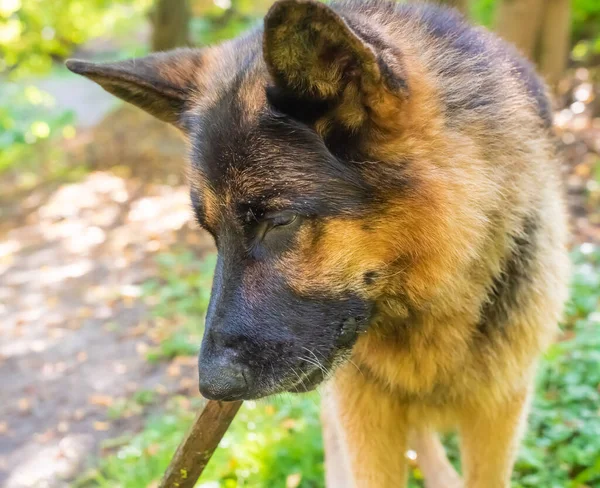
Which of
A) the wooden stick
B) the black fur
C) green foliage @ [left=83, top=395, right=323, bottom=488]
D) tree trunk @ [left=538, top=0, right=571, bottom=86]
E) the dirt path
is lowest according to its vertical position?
the dirt path

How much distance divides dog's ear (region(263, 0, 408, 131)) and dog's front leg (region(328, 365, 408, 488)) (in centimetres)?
128

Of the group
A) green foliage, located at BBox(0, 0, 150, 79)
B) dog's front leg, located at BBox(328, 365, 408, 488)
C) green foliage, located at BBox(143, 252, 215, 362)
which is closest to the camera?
dog's front leg, located at BBox(328, 365, 408, 488)

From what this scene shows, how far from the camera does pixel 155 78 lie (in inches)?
100

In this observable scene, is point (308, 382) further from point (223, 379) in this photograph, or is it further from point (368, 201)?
point (368, 201)

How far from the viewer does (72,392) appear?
17.5 ft

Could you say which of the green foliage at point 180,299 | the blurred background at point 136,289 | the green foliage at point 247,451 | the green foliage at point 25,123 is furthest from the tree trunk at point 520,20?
the green foliage at point 25,123

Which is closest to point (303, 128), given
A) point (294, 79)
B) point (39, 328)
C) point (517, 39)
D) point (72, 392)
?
point (294, 79)

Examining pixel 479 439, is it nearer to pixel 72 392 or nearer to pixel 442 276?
pixel 442 276

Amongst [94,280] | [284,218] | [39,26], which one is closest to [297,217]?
[284,218]

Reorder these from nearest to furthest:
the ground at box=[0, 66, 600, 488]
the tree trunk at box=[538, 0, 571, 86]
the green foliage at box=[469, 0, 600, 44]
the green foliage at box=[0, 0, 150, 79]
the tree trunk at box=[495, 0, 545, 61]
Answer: the ground at box=[0, 66, 600, 488] → the tree trunk at box=[495, 0, 545, 61] → the tree trunk at box=[538, 0, 571, 86] → the green foliage at box=[469, 0, 600, 44] → the green foliage at box=[0, 0, 150, 79]

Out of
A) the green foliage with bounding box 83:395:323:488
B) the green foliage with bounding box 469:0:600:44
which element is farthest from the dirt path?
the green foliage with bounding box 469:0:600:44

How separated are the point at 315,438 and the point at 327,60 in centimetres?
280

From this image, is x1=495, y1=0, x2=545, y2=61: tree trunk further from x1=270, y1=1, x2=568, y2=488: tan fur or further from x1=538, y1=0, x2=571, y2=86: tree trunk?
x1=270, y1=1, x2=568, y2=488: tan fur

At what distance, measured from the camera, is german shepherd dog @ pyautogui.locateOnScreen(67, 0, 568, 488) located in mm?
2029
